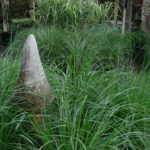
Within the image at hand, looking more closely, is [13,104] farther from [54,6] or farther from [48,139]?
[54,6]

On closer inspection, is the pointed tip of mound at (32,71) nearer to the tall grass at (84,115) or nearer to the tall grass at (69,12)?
the tall grass at (84,115)

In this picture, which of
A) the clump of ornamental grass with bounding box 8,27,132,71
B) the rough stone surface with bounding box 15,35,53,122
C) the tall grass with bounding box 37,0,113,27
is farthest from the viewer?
the tall grass with bounding box 37,0,113,27

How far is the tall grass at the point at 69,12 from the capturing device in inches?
225

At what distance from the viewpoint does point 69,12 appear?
568cm

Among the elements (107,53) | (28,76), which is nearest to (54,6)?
(107,53)

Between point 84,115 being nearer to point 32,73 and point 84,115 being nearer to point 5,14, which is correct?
point 32,73

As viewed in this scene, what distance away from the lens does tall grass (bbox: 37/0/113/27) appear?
5715 millimetres

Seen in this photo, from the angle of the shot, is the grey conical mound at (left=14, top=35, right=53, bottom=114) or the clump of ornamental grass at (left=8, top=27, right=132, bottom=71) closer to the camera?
the grey conical mound at (left=14, top=35, right=53, bottom=114)

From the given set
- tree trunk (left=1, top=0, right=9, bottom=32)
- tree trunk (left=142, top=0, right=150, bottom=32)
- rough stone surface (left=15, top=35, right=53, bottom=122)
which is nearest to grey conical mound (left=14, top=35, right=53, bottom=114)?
rough stone surface (left=15, top=35, right=53, bottom=122)

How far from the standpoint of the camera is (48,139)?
1805mm

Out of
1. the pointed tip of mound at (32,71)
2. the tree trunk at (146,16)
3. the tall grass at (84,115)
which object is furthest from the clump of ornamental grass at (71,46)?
the tree trunk at (146,16)

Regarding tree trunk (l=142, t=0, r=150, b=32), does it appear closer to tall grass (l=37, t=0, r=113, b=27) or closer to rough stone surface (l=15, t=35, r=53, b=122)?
tall grass (l=37, t=0, r=113, b=27)

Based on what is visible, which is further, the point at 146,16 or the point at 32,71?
the point at 146,16

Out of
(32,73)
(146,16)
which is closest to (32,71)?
(32,73)
